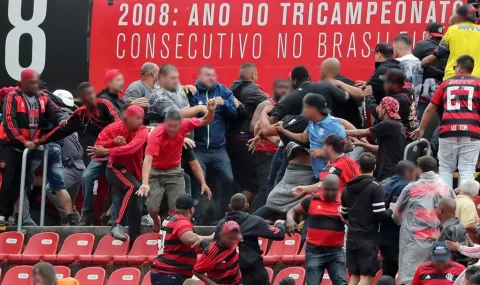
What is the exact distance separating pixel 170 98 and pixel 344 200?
3.58 meters

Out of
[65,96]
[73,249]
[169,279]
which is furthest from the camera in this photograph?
[65,96]

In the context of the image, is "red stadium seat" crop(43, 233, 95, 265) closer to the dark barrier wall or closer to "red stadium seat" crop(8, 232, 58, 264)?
"red stadium seat" crop(8, 232, 58, 264)

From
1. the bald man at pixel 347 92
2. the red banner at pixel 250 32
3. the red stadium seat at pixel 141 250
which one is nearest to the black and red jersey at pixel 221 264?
the red stadium seat at pixel 141 250

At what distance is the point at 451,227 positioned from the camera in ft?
40.7

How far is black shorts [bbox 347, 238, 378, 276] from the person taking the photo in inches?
510

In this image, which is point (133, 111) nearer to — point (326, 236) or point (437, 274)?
point (326, 236)

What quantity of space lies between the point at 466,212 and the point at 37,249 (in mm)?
5330

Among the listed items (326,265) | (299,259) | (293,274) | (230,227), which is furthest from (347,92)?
(230,227)

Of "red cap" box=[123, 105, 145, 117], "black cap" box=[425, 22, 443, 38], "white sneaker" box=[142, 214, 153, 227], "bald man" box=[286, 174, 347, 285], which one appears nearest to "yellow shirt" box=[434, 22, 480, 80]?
"black cap" box=[425, 22, 443, 38]

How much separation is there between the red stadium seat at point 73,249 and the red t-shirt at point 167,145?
51.0 inches

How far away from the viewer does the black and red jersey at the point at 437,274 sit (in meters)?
12.0

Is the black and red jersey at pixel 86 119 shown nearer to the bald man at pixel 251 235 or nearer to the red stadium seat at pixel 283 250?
the red stadium seat at pixel 283 250

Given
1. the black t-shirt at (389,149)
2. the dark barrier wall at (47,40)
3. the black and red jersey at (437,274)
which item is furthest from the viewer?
the dark barrier wall at (47,40)

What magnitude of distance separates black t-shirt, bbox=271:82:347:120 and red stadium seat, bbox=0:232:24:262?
3.36 meters
